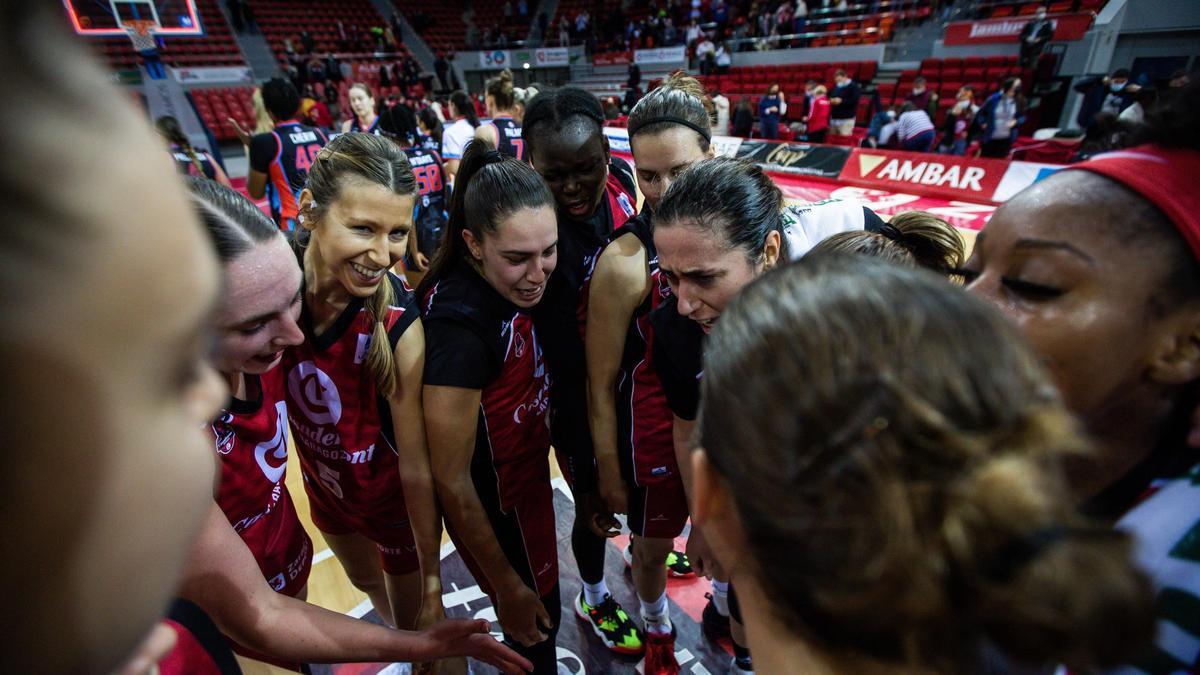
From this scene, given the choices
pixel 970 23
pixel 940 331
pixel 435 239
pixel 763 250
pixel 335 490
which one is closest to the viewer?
pixel 940 331

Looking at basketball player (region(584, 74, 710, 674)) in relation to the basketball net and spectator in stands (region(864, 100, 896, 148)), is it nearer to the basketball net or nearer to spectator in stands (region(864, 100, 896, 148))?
spectator in stands (region(864, 100, 896, 148))

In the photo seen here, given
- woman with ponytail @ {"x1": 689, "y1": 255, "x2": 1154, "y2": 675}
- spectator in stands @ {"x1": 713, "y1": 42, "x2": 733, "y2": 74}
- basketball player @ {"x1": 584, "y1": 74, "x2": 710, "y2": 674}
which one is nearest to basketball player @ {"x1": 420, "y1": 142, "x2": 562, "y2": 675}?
basketball player @ {"x1": 584, "y1": 74, "x2": 710, "y2": 674}

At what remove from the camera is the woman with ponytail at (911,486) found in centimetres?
46

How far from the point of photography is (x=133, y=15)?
7.65 m

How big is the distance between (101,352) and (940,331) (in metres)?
0.64

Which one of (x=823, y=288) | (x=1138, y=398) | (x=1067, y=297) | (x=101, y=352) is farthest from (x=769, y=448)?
(x=1138, y=398)

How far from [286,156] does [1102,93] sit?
1063 centimetres

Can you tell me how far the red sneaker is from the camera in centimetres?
222

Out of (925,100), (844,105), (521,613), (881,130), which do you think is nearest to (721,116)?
(844,105)

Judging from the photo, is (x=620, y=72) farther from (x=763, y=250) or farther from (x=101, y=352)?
(x=101, y=352)

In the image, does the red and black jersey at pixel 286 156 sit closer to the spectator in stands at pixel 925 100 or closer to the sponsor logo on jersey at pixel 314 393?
the sponsor logo on jersey at pixel 314 393

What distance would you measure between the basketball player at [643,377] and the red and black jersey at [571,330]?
0.44ft

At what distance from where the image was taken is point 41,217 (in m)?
0.28

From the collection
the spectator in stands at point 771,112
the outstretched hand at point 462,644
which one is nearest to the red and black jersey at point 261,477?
the outstretched hand at point 462,644
